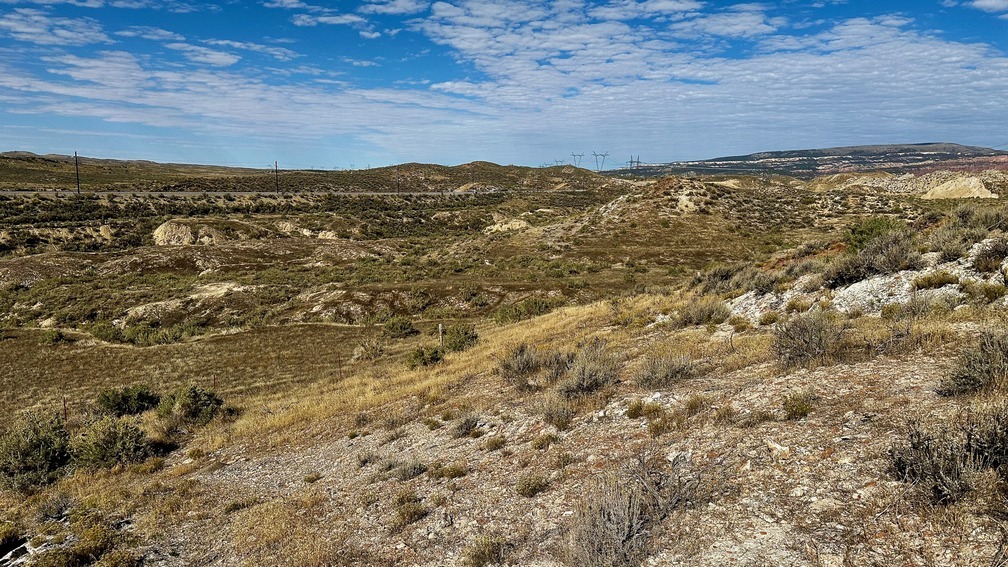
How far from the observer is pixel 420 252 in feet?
201

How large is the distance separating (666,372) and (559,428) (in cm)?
273

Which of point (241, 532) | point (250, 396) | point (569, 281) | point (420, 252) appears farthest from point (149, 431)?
point (420, 252)

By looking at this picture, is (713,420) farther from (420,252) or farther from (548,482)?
(420,252)

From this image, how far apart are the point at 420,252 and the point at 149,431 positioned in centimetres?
4603

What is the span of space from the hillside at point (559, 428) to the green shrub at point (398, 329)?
0.80ft

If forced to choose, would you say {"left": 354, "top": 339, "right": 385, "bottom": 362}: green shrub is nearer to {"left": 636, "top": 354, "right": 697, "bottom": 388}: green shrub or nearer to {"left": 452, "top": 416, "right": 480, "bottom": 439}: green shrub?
{"left": 452, "top": 416, "right": 480, "bottom": 439}: green shrub

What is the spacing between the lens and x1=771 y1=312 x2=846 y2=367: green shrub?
369 inches

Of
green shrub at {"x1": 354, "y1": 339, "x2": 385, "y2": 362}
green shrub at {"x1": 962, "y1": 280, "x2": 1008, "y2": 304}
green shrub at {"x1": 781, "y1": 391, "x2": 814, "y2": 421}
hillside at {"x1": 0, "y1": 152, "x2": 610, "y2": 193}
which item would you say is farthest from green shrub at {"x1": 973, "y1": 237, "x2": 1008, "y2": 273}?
hillside at {"x1": 0, "y1": 152, "x2": 610, "y2": 193}

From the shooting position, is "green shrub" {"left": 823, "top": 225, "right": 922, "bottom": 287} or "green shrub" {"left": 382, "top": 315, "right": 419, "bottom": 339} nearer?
"green shrub" {"left": 823, "top": 225, "right": 922, "bottom": 287}

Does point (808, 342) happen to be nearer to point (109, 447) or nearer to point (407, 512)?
point (407, 512)

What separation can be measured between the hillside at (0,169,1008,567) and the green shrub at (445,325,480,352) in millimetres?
233

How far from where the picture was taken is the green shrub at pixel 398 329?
2909 centimetres

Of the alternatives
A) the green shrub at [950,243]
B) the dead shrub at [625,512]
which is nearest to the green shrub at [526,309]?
the green shrub at [950,243]

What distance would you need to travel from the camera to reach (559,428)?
9.57m
